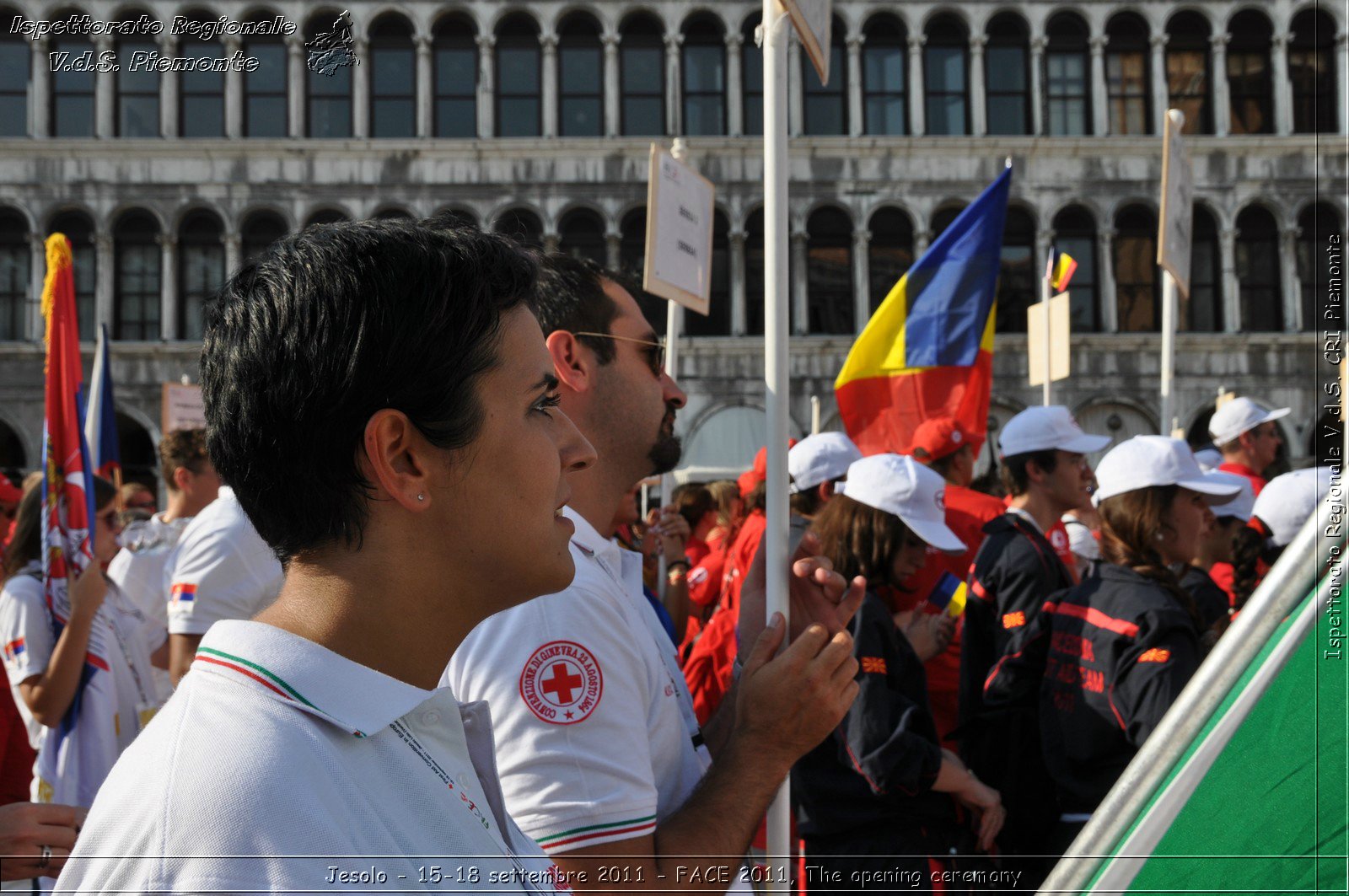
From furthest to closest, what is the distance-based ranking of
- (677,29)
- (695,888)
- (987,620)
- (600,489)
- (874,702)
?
(677,29) < (987,620) < (874,702) < (600,489) < (695,888)

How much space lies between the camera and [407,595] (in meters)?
1.28

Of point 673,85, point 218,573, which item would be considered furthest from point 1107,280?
point 218,573

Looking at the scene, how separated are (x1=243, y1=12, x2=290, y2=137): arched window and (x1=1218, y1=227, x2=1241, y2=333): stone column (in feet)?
56.5

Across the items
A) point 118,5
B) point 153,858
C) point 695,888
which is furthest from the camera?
point 118,5

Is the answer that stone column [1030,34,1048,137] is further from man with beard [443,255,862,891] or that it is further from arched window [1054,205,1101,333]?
man with beard [443,255,862,891]

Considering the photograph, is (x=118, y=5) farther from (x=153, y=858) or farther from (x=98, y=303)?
(x=153, y=858)

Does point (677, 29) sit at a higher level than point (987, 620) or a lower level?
higher

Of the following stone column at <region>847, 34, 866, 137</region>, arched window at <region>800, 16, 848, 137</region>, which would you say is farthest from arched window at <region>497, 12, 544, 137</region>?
stone column at <region>847, 34, 866, 137</region>

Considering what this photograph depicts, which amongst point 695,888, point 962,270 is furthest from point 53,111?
point 695,888

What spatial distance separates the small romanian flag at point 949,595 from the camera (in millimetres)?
4250

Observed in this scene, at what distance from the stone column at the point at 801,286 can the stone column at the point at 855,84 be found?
223cm

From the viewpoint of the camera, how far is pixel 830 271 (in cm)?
2420

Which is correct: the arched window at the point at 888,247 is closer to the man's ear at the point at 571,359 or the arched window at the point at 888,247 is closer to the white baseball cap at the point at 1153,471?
the white baseball cap at the point at 1153,471

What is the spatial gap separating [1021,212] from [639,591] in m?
23.3
